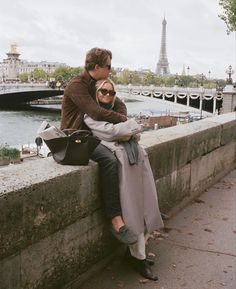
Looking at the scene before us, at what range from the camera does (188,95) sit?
Answer: 5594cm

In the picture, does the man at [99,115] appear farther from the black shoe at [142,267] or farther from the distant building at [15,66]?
the distant building at [15,66]

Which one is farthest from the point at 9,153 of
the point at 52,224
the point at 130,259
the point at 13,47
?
the point at 13,47

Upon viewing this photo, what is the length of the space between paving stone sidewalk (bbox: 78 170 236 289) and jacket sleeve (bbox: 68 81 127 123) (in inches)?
36.3

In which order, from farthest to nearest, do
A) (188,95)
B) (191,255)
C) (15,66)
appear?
(15,66) → (188,95) → (191,255)

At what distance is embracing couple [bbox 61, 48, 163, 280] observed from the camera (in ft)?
8.39

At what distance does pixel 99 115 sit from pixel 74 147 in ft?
0.90

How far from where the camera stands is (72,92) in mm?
2648

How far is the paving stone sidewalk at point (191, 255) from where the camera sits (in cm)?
269

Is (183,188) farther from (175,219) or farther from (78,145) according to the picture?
(78,145)

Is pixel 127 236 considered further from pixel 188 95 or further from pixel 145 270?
pixel 188 95

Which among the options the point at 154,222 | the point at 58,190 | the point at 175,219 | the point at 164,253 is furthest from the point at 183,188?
the point at 58,190

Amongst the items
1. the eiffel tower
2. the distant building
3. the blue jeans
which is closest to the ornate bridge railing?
the blue jeans

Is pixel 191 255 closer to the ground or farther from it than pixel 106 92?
closer to the ground

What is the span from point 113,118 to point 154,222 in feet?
2.12
